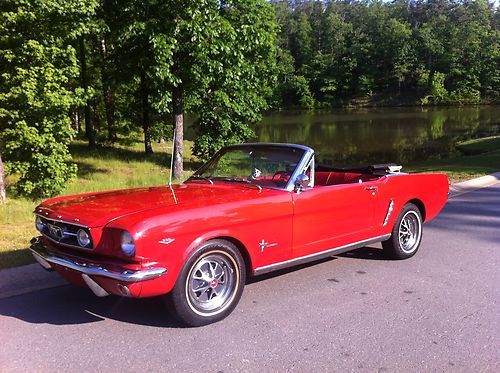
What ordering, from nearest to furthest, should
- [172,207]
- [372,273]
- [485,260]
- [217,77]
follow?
[172,207] → [372,273] → [485,260] → [217,77]

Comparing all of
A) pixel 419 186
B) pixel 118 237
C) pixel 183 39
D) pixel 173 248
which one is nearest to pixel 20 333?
pixel 118 237

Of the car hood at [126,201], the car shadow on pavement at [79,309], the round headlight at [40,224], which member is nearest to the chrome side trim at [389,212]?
the car hood at [126,201]

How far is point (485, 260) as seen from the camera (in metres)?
6.08

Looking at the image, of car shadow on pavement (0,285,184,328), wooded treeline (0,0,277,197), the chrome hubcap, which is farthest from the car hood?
wooded treeline (0,0,277,197)

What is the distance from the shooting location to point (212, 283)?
4.25 m

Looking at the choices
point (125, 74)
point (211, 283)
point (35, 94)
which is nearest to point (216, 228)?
point (211, 283)

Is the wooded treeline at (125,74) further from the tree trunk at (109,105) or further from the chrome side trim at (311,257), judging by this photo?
the chrome side trim at (311,257)

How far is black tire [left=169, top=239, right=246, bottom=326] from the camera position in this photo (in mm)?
4027

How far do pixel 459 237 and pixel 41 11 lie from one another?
9.78 meters

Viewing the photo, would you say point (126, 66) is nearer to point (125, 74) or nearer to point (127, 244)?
point (125, 74)

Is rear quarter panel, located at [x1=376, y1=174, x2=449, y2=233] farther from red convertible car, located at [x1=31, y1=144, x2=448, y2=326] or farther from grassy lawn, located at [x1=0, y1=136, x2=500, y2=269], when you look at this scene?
grassy lawn, located at [x1=0, y1=136, x2=500, y2=269]

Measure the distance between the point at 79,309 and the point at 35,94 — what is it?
861 cm

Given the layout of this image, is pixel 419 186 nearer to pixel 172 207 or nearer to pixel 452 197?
pixel 172 207

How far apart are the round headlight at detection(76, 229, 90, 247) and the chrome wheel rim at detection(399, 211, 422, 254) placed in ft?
12.4
